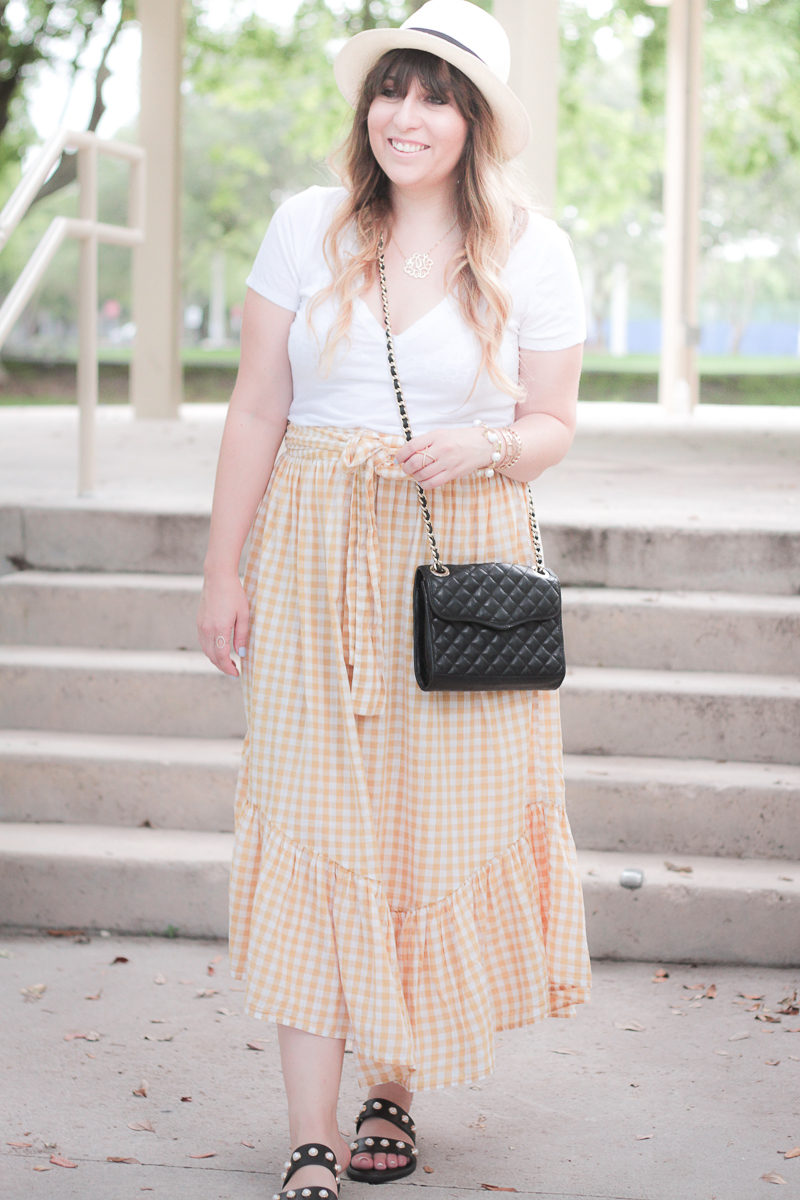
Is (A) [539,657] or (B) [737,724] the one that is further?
(B) [737,724]

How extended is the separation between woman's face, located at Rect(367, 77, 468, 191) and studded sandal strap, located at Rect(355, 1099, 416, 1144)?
5.45ft

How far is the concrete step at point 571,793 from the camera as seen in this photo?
3.93 meters

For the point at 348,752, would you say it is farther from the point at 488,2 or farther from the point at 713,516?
the point at 488,2

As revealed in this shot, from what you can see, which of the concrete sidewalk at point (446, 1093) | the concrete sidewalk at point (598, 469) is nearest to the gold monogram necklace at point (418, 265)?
the concrete sidewalk at point (446, 1093)

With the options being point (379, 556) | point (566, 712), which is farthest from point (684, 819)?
point (379, 556)

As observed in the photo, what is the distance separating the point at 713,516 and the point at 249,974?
294 centimetres

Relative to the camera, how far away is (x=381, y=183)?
262 cm

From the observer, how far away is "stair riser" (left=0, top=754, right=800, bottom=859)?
393 cm

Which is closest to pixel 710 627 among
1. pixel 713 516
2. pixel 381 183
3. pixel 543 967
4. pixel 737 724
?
pixel 737 724

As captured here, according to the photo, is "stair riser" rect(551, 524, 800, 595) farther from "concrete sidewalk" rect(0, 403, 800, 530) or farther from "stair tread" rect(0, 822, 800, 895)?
"stair tread" rect(0, 822, 800, 895)

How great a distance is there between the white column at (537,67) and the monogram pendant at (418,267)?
520 cm

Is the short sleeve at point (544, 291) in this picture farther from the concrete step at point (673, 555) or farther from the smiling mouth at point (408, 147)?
the concrete step at point (673, 555)

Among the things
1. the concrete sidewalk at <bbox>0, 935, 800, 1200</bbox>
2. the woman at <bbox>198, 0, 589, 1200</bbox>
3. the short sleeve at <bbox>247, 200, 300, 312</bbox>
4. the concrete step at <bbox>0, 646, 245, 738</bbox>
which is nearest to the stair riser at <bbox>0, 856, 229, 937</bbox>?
the concrete sidewalk at <bbox>0, 935, 800, 1200</bbox>

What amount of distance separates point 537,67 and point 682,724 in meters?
4.66
